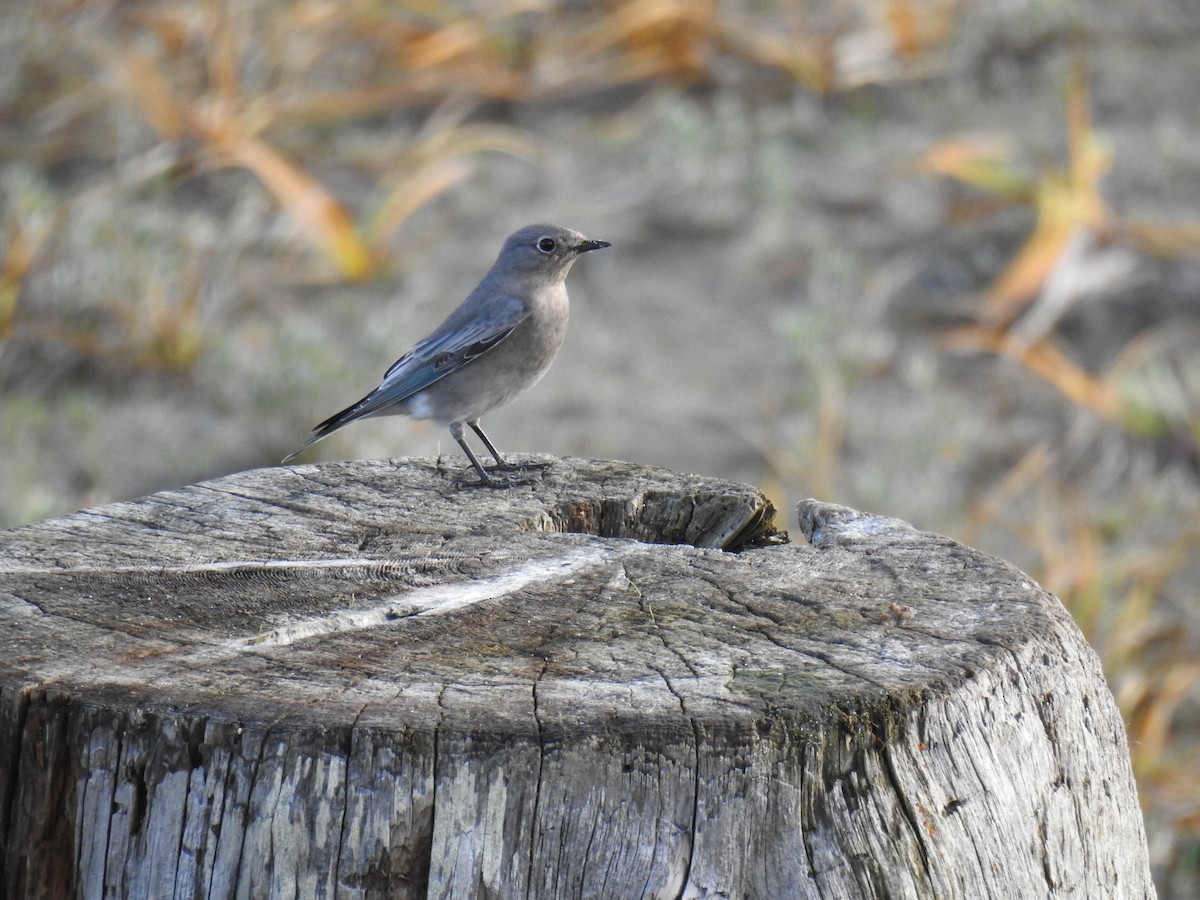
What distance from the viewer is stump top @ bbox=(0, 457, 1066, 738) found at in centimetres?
216

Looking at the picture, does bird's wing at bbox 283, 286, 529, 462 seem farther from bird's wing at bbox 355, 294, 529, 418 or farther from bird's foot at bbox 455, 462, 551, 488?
bird's foot at bbox 455, 462, 551, 488

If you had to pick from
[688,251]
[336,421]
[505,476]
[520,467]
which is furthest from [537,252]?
[688,251]

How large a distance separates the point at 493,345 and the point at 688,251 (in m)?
3.79

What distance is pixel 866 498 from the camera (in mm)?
6148

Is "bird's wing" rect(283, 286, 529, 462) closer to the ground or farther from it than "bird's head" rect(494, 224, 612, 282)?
closer to the ground

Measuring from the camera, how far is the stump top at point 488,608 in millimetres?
2162

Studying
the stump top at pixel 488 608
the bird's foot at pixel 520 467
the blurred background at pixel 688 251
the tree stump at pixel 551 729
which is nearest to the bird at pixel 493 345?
the bird's foot at pixel 520 467

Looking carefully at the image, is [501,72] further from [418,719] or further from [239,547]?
[418,719]

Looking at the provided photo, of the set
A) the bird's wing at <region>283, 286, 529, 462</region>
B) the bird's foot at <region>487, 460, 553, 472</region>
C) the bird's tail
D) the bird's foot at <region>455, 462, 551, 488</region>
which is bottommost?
the bird's foot at <region>455, 462, 551, 488</region>

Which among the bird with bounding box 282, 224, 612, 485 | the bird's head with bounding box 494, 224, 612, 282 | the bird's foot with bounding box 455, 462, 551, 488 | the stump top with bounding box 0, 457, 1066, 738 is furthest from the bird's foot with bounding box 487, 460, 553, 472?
the bird's head with bounding box 494, 224, 612, 282

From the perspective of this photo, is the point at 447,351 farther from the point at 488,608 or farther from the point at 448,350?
the point at 488,608

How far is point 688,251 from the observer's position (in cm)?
790

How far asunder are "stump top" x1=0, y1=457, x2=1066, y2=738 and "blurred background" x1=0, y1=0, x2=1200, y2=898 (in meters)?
2.42

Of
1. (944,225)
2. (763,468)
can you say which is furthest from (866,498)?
(944,225)
